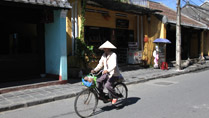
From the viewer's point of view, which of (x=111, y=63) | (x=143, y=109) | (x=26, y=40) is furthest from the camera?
(x=26, y=40)

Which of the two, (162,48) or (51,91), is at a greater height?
(162,48)

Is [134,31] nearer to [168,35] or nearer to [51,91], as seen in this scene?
[168,35]

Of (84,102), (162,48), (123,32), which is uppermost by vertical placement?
(123,32)

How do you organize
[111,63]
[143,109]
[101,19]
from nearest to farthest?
1. [111,63]
2. [143,109]
3. [101,19]

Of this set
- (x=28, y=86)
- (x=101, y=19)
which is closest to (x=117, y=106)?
(x=28, y=86)

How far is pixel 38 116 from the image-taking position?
5223mm

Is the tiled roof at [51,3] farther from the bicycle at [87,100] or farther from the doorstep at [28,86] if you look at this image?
the bicycle at [87,100]

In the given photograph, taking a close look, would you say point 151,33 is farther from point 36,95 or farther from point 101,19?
point 36,95

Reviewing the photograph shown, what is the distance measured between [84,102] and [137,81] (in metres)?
5.45

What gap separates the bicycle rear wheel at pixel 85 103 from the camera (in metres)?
4.94

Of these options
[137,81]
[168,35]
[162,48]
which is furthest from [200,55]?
[137,81]

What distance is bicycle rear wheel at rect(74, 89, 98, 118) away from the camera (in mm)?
4941

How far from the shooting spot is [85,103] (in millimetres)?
5121

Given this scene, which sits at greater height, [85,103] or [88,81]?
[88,81]
